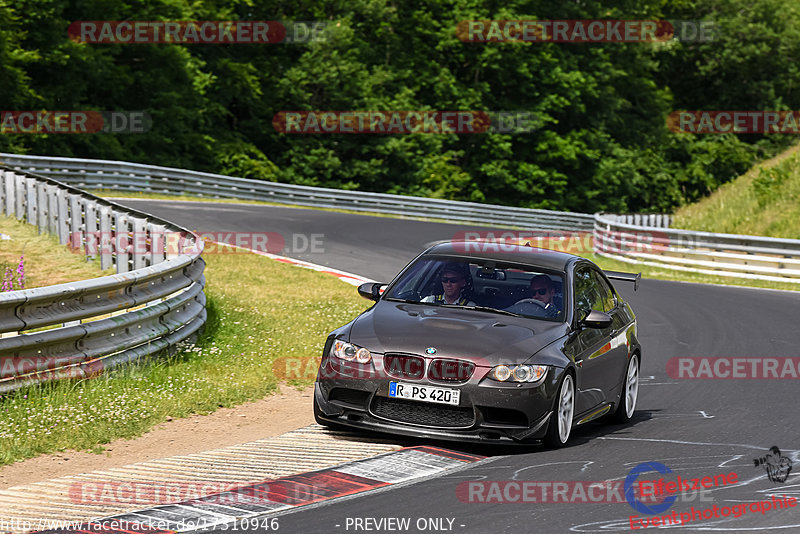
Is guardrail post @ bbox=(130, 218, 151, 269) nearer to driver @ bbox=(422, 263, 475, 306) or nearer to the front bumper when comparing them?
driver @ bbox=(422, 263, 475, 306)

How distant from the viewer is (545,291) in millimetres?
9125

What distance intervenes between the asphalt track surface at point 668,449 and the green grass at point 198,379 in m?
2.33

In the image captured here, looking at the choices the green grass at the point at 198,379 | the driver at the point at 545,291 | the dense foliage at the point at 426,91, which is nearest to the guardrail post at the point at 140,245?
the green grass at the point at 198,379

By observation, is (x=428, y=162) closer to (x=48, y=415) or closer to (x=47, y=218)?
(x=47, y=218)

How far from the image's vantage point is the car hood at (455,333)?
26.1 feet

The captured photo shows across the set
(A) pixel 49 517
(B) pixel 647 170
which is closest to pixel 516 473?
(A) pixel 49 517

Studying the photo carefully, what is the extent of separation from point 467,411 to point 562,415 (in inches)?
32.9

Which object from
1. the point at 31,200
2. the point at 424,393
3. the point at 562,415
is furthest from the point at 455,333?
the point at 31,200

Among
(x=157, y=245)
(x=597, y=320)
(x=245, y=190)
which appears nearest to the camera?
(x=597, y=320)

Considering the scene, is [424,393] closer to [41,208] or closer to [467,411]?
[467,411]

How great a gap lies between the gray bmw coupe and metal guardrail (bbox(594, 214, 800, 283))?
16.1 meters

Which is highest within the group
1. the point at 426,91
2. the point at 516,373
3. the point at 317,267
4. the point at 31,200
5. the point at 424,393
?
the point at 426,91

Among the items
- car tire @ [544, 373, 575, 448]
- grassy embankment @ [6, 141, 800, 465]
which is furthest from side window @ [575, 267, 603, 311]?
grassy embankment @ [6, 141, 800, 465]

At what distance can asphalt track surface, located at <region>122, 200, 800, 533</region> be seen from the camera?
6145 millimetres
